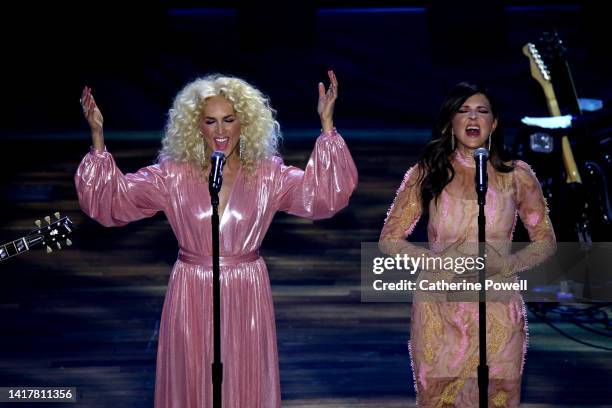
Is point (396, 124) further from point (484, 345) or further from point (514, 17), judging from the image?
point (484, 345)

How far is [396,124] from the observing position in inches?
494

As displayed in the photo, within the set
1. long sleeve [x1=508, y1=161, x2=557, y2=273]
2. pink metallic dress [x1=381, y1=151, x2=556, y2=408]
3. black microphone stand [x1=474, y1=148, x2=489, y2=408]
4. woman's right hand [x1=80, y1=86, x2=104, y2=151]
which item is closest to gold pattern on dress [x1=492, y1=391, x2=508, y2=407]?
pink metallic dress [x1=381, y1=151, x2=556, y2=408]

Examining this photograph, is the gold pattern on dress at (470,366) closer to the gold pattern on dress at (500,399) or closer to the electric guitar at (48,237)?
the gold pattern on dress at (500,399)

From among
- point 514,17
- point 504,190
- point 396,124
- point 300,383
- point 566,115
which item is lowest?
point 300,383

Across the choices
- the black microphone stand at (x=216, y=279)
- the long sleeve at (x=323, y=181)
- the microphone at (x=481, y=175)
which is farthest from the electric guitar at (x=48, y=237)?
the microphone at (x=481, y=175)

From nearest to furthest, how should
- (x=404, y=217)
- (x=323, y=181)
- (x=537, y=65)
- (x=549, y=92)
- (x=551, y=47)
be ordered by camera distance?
(x=323, y=181) < (x=404, y=217) < (x=537, y=65) < (x=549, y=92) < (x=551, y=47)

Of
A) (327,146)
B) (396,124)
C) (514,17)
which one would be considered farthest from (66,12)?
(327,146)

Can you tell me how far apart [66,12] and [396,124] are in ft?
12.9

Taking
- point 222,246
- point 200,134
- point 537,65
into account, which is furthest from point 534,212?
point 537,65

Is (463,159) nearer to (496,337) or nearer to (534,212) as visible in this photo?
(534,212)

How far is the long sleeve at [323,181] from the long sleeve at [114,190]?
0.47 meters

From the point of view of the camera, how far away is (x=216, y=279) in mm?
3930

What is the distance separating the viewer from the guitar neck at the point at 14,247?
5.23m

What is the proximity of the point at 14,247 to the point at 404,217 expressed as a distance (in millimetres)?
1929
